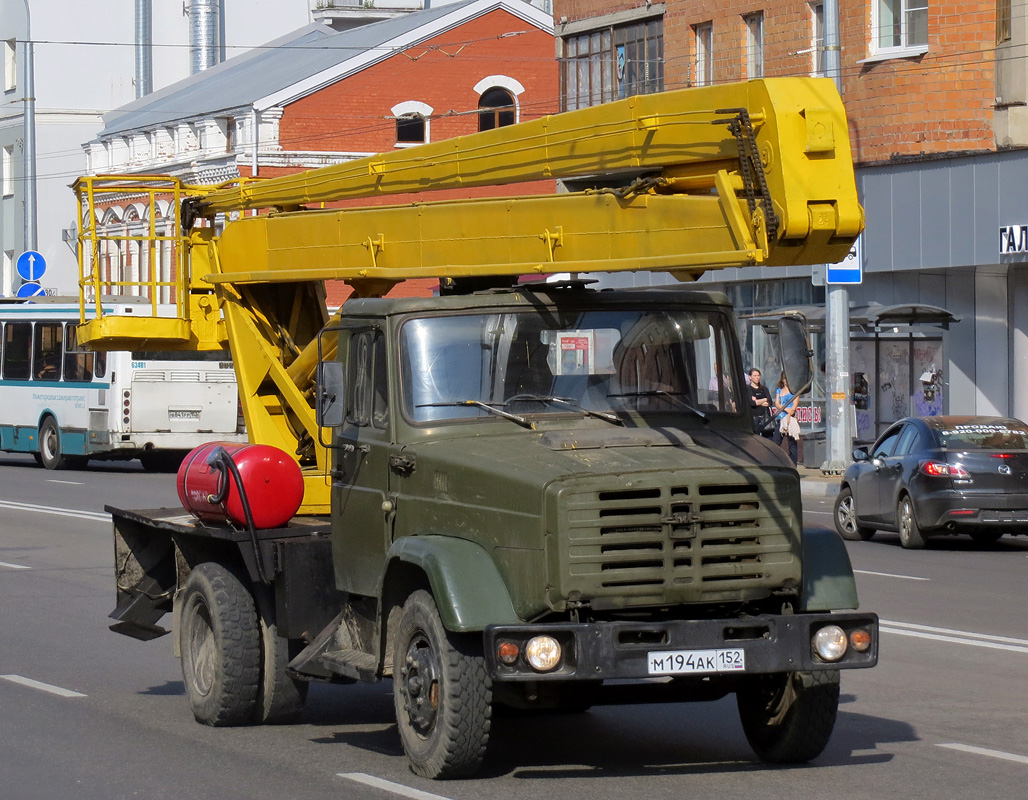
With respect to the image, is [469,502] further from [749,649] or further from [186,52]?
[186,52]

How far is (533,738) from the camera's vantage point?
8.91 meters

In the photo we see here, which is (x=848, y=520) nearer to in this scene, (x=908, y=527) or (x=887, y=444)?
(x=887, y=444)

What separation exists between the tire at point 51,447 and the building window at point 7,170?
3573 centimetres

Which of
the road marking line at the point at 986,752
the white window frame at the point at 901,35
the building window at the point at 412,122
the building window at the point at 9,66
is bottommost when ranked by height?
the road marking line at the point at 986,752

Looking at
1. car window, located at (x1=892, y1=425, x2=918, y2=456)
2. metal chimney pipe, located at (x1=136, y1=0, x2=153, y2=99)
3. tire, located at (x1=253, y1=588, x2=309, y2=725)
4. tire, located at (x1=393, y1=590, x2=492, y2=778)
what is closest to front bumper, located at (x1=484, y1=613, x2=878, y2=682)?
tire, located at (x1=393, y1=590, x2=492, y2=778)

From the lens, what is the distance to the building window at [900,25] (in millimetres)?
30000

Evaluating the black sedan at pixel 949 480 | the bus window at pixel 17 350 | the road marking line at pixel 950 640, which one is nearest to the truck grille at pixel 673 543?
the road marking line at pixel 950 640

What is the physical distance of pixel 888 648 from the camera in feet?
38.8

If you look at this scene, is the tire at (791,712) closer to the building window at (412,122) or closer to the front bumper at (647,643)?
the front bumper at (647,643)

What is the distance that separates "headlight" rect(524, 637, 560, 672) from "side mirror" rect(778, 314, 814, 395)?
191cm

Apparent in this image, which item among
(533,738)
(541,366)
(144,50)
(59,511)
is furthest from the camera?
(144,50)

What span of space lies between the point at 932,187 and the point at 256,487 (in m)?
22.6

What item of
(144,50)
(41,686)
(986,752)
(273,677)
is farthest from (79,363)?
(144,50)

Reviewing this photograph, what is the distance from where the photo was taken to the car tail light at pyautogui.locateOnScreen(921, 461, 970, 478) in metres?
18.5
